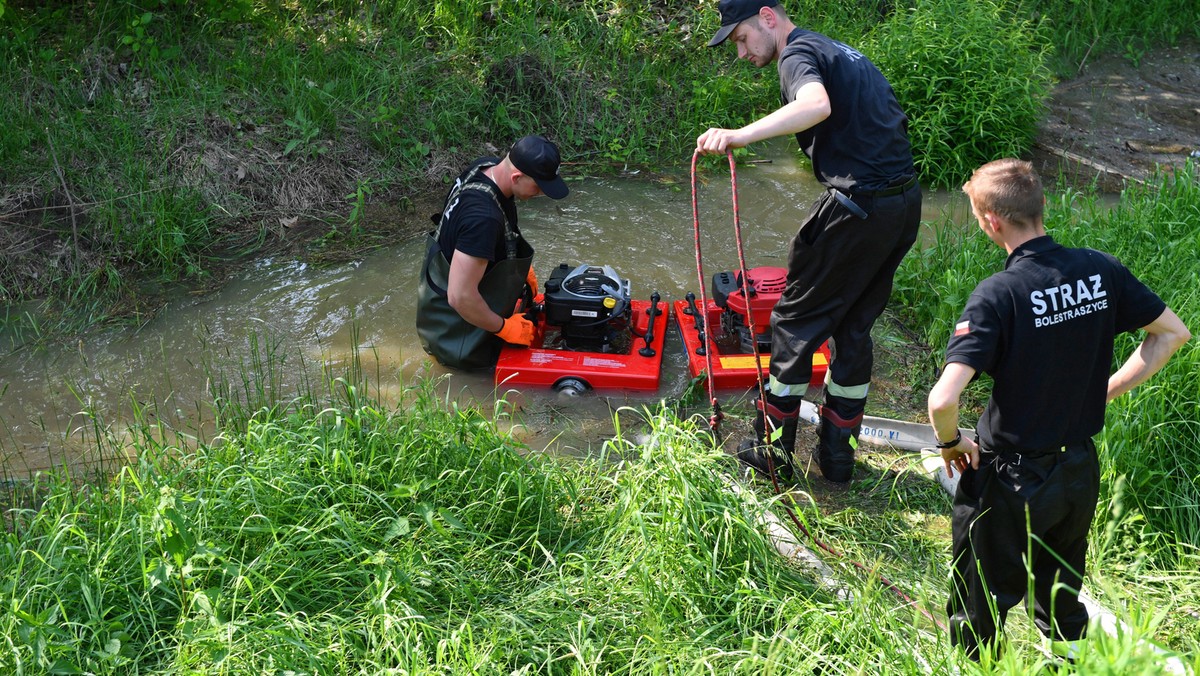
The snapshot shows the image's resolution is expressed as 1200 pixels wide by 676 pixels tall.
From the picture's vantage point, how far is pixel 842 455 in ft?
13.8

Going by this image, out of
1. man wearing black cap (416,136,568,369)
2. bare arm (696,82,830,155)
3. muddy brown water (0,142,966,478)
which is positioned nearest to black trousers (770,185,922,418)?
bare arm (696,82,830,155)

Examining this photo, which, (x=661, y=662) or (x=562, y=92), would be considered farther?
(x=562, y=92)

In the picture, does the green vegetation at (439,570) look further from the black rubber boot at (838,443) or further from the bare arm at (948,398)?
the bare arm at (948,398)

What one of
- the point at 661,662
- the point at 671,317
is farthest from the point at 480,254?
the point at 661,662

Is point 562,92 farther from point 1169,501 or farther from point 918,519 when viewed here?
point 1169,501

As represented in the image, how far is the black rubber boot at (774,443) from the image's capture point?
4.16m

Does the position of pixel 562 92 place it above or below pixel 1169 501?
above

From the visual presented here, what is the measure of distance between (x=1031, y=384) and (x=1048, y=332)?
15cm

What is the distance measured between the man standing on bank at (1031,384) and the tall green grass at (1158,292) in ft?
0.71

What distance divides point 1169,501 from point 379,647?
2.90m

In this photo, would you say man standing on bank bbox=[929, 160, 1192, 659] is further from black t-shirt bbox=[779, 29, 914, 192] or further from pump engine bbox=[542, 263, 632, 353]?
pump engine bbox=[542, 263, 632, 353]

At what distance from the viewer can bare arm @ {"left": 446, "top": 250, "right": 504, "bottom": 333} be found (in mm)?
4605

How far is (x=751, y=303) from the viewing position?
16.3 ft

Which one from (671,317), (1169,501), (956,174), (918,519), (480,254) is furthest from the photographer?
(956,174)
